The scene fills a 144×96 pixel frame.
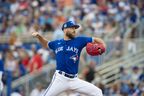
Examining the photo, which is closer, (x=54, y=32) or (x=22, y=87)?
(x=22, y=87)

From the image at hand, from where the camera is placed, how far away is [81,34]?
75.4ft

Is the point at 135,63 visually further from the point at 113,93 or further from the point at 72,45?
the point at 72,45

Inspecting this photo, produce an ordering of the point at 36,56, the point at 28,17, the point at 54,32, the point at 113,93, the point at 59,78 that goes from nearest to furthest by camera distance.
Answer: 1. the point at 59,78
2. the point at 113,93
3. the point at 36,56
4. the point at 54,32
5. the point at 28,17

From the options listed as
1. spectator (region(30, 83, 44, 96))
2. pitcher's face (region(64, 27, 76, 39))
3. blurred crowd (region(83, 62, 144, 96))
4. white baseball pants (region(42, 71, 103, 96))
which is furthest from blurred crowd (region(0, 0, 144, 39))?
white baseball pants (region(42, 71, 103, 96))

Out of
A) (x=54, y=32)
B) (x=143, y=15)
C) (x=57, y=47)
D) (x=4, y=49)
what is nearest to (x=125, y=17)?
(x=143, y=15)

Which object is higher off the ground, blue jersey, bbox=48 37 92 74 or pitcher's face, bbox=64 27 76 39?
pitcher's face, bbox=64 27 76 39

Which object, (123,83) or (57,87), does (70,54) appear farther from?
(123,83)

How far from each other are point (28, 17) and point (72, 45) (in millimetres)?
11642

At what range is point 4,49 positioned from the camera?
23.3 m

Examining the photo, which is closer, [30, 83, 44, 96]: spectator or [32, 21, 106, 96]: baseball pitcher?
[32, 21, 106, 96]: baseball pitcher

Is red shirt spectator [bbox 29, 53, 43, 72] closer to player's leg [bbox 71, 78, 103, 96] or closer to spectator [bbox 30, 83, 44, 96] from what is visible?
spectator [bbox 30, 83, 44, 96]

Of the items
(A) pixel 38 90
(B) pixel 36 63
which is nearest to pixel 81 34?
(B) pixel 36 63

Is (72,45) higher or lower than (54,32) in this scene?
higher

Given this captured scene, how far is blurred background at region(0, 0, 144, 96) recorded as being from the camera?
A: 66.8ft
